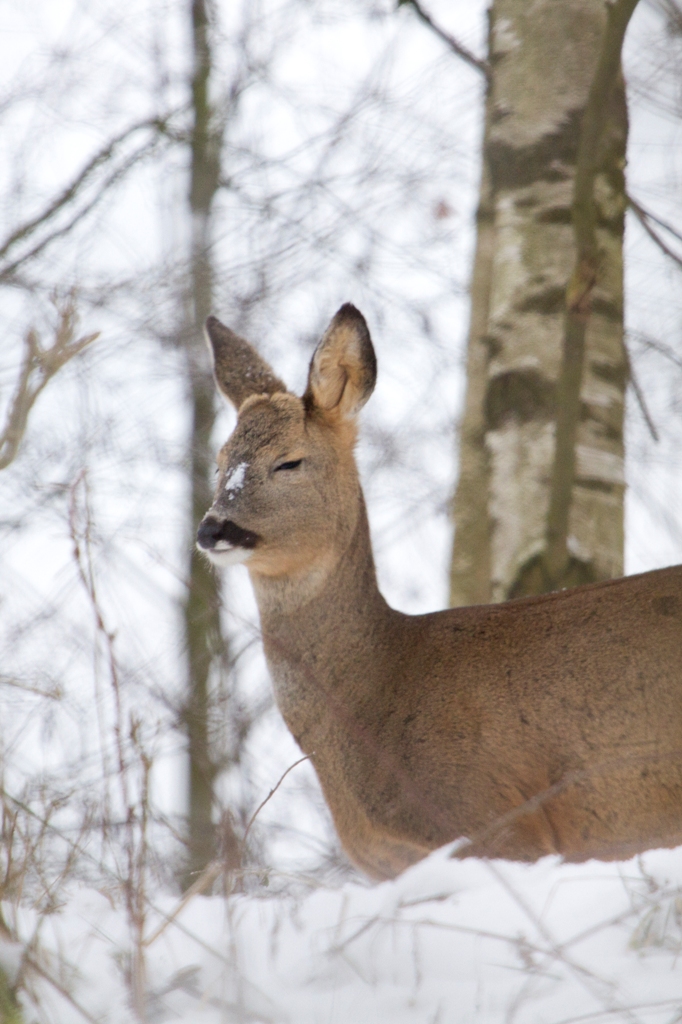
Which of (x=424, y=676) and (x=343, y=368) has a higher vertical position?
(x=343, y=368)

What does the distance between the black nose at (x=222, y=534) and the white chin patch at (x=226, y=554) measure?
0.5 inches

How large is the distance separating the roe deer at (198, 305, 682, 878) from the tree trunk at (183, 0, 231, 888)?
52 cm

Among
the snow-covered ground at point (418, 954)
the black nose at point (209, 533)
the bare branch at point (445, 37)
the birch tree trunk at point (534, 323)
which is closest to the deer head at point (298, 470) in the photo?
the black nose at point (209, 533)

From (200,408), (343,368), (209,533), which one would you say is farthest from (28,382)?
(200,408)

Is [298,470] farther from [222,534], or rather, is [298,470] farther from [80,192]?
[80,192]

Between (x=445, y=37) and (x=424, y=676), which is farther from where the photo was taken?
(x=445, y=37)

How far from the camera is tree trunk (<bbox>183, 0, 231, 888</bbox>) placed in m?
5.77

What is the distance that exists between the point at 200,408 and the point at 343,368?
3.41 m

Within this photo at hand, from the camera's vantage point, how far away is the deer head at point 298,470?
13.9 feet

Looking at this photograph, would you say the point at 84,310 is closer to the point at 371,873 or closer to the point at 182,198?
the point at 182,198

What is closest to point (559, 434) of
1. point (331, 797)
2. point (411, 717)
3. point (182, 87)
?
point (411, 717)

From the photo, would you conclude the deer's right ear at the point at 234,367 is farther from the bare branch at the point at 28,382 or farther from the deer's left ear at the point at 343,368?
the bare branch at the point at 28,382

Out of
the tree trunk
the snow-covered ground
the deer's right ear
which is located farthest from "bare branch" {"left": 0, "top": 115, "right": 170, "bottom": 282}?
the snow-covered ground

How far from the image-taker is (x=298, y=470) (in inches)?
175
